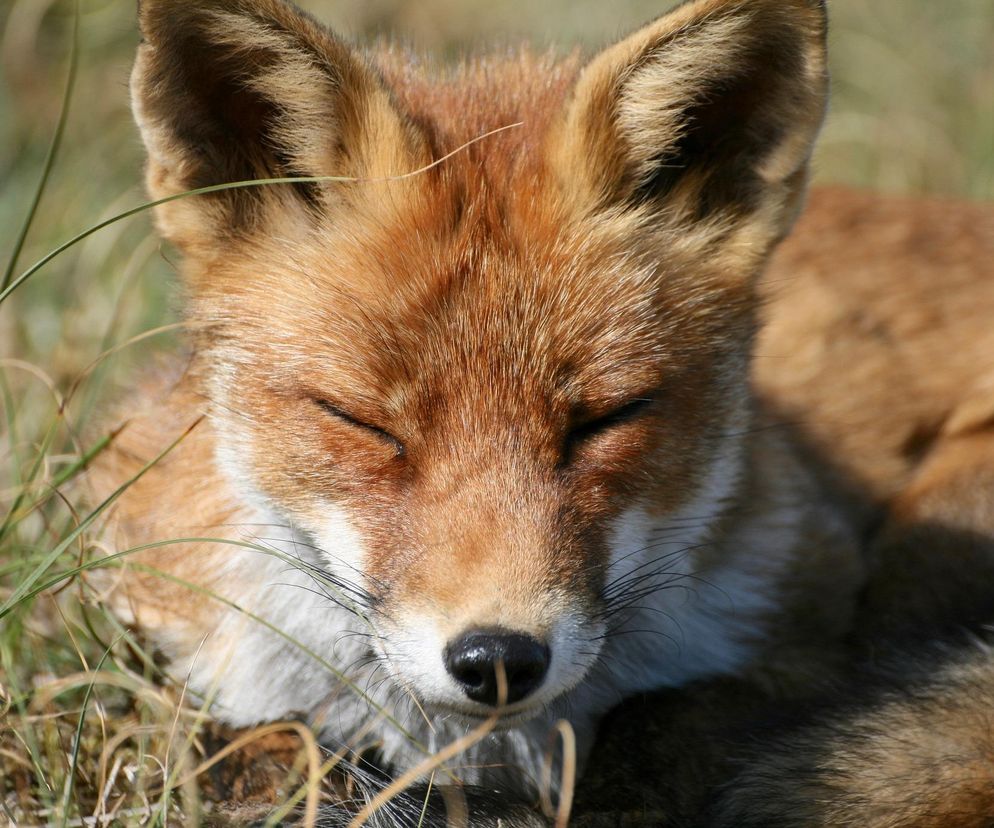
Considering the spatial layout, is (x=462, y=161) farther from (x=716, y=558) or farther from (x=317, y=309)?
(x=716, y=558)

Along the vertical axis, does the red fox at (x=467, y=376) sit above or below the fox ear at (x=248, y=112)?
below

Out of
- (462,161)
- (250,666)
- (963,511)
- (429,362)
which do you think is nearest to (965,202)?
(963,511)

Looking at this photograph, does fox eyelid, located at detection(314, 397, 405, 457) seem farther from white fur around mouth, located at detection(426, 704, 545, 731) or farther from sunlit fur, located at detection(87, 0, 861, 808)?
white fur around mouth, located at detection(426, 704, 545, 731)

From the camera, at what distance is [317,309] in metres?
2.66

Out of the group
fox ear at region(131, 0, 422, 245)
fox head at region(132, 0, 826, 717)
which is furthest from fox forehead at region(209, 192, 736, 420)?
fox ear at region(131, 0, 422, 245)

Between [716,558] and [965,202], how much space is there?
8.07 ft

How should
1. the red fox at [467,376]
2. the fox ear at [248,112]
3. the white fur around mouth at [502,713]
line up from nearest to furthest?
1. the white fur around mouth at [502,713]
2. the red fox at [467,376]
3. the fox ear at [248,112]

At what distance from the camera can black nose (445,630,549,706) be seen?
2197 mm

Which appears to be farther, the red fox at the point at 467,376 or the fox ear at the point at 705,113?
the fox ear at the point at 705,113

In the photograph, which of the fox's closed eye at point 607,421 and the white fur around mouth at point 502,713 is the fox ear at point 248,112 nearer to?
the fox's closed eye at point 607,421

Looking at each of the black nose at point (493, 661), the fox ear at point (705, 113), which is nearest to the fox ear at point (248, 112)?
the fox ear at point (705, 113)

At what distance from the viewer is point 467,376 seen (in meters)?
2.55

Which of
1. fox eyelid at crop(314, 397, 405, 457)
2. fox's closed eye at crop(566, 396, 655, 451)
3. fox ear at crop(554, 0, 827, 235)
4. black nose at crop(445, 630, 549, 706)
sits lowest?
black nose at crop(445, 630, 549, 706)

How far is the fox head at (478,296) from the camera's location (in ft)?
7.98
